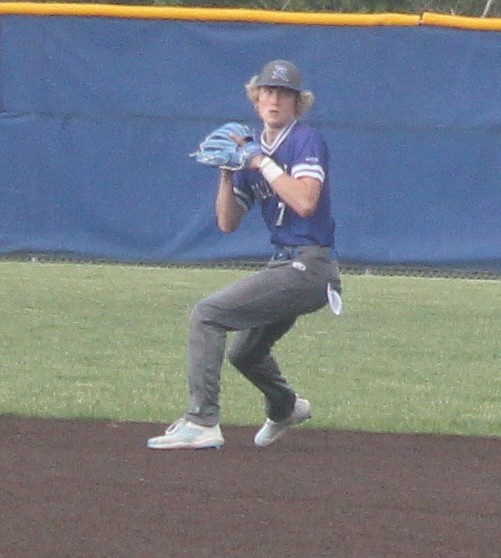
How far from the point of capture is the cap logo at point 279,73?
21.9 feet

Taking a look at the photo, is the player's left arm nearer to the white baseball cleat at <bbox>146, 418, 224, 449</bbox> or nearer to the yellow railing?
the white baseball cleat at <bbox>146, 418, 224, 449</bbox>

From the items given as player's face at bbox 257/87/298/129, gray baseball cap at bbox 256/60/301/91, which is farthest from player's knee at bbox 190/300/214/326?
gray baseball cap at bbox 256/60/301/91

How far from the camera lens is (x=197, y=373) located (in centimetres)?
680

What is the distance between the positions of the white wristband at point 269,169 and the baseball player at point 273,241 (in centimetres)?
1

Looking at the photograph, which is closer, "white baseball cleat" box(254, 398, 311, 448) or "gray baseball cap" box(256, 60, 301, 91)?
"gray baseball cap" box(256, 60, 301, 91)

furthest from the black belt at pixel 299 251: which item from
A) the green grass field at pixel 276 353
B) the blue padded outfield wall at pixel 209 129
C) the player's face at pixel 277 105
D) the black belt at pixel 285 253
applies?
the blue padded outfield wall at pixel 209 129

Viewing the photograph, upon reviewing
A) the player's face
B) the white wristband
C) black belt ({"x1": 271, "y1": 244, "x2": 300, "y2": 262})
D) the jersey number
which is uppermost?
the player's face

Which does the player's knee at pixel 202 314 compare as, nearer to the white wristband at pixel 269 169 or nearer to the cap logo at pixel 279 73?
the white wristband at pixel 269 169

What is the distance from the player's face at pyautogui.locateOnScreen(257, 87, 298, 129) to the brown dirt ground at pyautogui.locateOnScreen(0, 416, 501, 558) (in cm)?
140

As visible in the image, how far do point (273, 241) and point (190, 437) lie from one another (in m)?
0.89

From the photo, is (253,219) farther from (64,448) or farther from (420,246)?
(64,448)

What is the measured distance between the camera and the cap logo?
21.9ft

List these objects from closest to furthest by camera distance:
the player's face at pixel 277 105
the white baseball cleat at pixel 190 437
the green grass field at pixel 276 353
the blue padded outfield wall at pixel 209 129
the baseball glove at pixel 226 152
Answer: the baseball glove at pixel 226 152 → the player's face at pixel 277 105 → the white baseball cleat at pixel 190 437 → the green grass field at pixel 276 353 → the blue padded outfield wall at pixel 209 129

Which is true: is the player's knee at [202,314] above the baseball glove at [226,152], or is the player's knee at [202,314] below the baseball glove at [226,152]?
below
